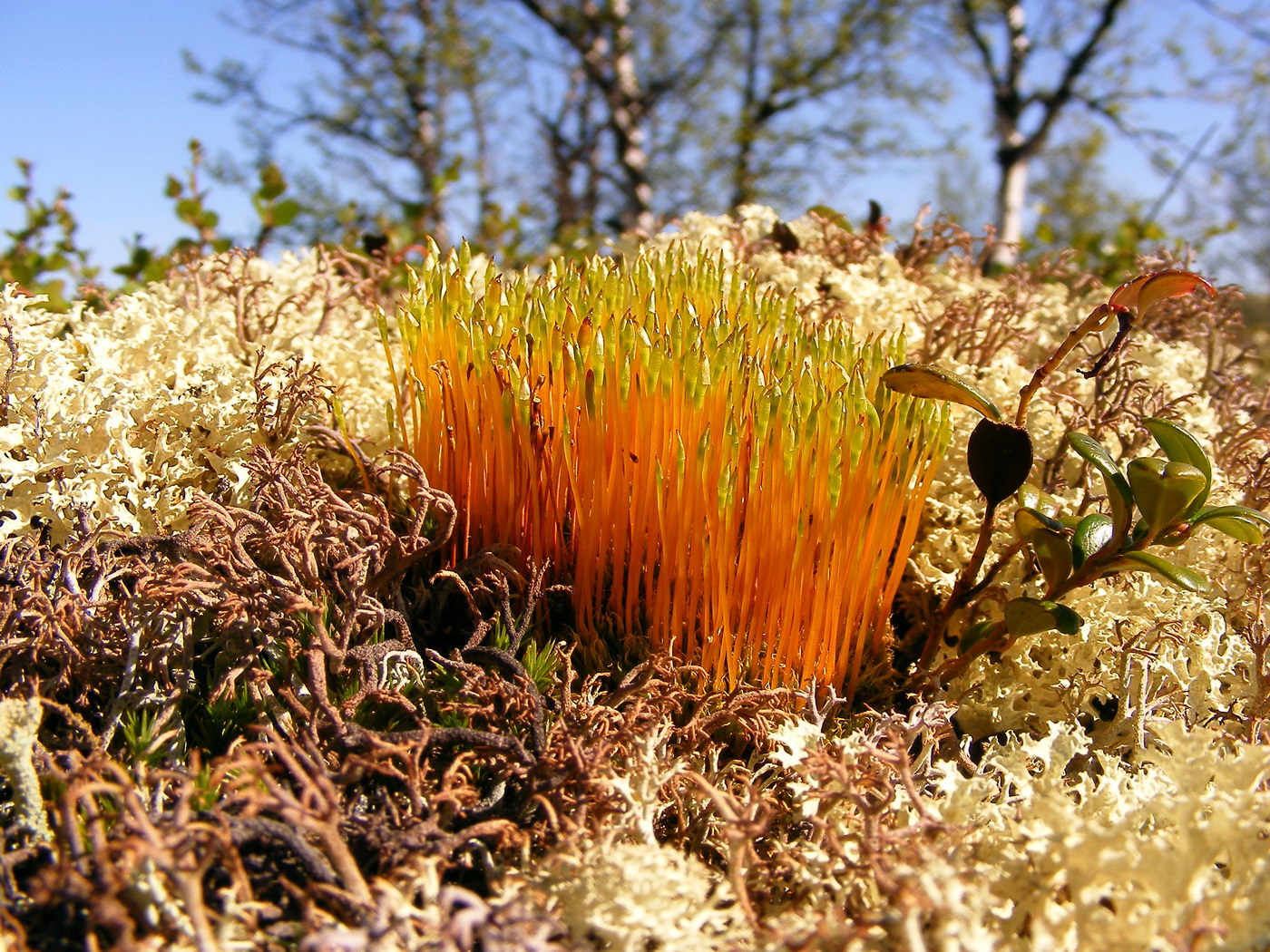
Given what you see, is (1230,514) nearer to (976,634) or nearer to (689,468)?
(976,634)

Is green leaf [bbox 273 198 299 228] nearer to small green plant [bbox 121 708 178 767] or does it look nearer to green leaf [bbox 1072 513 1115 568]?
small green plant [bbox 121 708 178 767]

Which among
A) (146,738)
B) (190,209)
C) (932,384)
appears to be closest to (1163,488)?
(932,384)

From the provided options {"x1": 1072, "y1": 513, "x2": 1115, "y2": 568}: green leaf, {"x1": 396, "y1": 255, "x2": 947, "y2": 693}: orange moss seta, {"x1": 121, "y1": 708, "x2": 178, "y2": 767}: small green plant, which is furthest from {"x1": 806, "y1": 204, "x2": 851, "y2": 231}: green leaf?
{"x1": 121, "y1": 708, "x2": 178, "y2": 767}: small green plant

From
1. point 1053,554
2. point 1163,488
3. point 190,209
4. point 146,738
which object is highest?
point 190,209

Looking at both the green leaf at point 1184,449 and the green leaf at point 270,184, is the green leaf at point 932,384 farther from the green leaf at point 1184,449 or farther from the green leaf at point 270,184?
the green leaf at point 270,184

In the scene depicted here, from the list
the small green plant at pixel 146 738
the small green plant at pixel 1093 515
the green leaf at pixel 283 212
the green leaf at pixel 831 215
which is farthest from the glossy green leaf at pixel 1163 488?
the green leaf at pixel 283 212

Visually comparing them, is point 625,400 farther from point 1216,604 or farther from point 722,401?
point 1216,604

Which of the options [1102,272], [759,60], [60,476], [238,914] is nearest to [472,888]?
[238,914]

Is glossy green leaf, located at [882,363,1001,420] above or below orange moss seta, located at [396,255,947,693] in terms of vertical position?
above
